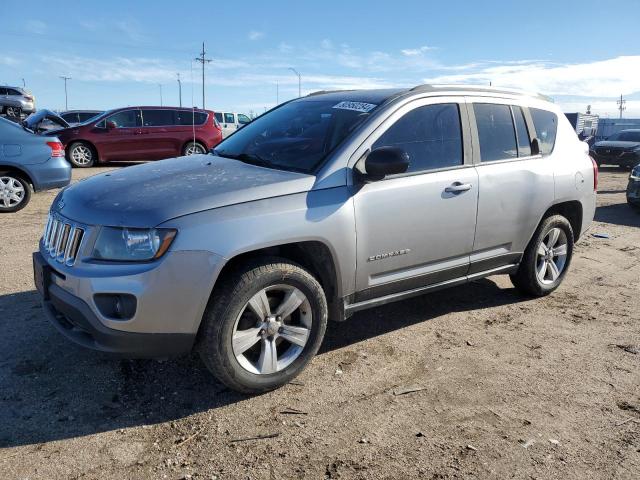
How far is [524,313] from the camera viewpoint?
15.3 feet

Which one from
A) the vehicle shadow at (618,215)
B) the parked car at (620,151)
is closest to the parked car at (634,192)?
the vehicle shadow at (618,215)

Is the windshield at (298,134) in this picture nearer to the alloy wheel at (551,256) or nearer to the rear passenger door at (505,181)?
the rear passenger door at (505,181)

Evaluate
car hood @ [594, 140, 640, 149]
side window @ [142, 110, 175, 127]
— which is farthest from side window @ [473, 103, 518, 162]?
car hood @ [594, 140, 640, 149]

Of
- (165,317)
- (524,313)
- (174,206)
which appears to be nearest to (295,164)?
(174,206)

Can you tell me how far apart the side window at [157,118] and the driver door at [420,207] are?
40.6ft

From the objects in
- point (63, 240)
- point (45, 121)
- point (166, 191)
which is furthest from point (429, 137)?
point (45, 121)

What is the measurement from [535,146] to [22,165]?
7.14m

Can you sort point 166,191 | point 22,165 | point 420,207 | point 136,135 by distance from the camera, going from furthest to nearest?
1. point 136,135
2. point 22,165
3. point 420,207
4. point 166,191

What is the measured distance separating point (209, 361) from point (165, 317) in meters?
0.37

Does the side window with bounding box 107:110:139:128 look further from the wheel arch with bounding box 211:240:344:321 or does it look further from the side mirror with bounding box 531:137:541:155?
the wheel arch with bounding box 211:240:344:321

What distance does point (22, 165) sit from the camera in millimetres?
7980

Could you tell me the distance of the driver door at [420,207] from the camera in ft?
11.3

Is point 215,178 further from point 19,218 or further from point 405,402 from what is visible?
point 19,218

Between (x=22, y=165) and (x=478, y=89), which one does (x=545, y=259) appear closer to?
(x=478, y=89)
